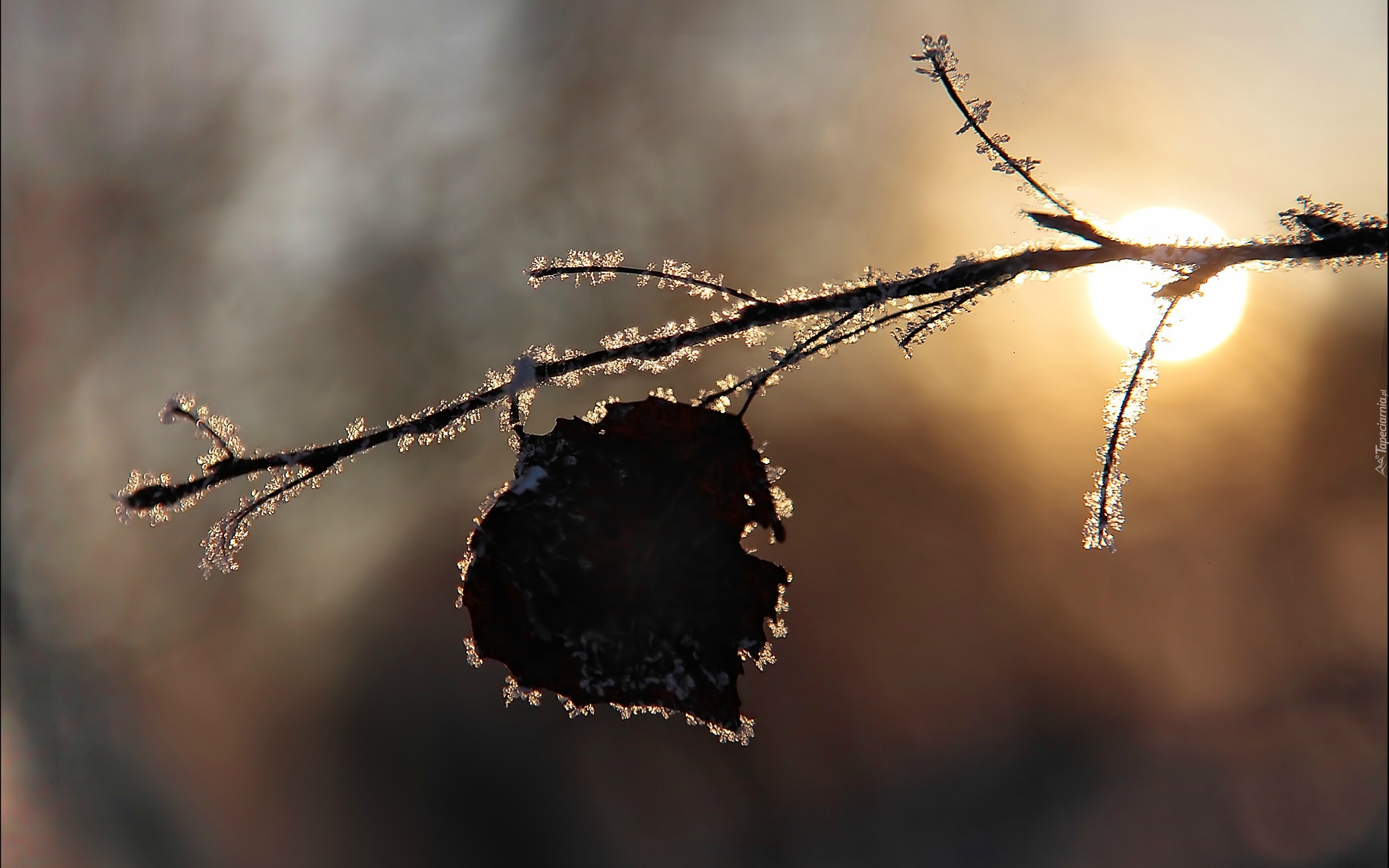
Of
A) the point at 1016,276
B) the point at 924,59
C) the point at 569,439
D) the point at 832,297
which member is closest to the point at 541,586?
the point at 569,439

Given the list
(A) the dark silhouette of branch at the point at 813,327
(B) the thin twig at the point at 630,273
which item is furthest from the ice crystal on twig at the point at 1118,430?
(B) the thin twig at the point at 630,273

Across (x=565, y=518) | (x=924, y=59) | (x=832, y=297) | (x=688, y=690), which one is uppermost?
(x=924, y=59)

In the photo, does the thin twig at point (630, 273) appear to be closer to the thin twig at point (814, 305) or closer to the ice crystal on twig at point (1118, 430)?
the thin twig at point (814, 305)

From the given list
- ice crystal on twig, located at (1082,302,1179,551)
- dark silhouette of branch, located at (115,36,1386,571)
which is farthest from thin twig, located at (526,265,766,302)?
ice crystal on twig, located at (1082,302,1179,551)

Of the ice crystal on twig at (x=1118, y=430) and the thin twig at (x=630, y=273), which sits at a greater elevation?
the thin twig at (x=630, y=273)

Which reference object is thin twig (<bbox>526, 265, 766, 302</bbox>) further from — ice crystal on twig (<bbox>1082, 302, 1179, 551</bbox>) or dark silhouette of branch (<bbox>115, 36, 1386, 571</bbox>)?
ice crystal on twig (<bbox>1082, 302, 1179, 551</bbox>)

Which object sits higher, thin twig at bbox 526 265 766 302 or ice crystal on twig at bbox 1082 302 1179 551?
thin twig at bbox 526 265 766 302

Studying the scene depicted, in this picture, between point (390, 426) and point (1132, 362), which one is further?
point (1132, 362)

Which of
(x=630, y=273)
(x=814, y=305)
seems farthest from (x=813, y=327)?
(x=630, y=273)

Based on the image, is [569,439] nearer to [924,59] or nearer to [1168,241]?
[924,59]

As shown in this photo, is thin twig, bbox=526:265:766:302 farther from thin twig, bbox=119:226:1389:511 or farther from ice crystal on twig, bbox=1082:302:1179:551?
ice crystal on twig, bbox=1082:302:1179:551

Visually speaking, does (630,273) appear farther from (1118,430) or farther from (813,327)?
(1118,430)
